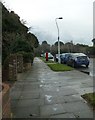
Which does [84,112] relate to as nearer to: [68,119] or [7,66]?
[68,119]

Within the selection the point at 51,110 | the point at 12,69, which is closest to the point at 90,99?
the point at 51,110

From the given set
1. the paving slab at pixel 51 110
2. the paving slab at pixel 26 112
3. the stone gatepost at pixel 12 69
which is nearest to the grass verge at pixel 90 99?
the paving slab at pixel 51 110

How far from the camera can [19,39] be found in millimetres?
28844

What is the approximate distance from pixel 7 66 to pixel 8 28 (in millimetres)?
12619

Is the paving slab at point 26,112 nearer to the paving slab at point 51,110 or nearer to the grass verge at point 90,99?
the paving slab at point 51,110

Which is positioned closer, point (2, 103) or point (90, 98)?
point (2, 103)

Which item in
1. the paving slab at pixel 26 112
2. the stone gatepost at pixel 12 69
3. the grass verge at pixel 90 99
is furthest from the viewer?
the stone gatepost at pixel 12 69

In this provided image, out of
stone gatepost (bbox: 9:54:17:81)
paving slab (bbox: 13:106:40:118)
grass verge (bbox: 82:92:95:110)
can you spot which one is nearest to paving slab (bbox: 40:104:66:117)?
paving slab (bbox: 13:106:40:118)

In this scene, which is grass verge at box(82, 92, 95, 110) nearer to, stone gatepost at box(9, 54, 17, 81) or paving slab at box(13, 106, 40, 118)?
paving slab at box(13, 106, 40, 118)

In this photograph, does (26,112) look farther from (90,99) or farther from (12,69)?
(12,69)

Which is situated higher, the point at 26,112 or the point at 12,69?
the point at 12,69

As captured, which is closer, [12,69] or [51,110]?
[51,110]

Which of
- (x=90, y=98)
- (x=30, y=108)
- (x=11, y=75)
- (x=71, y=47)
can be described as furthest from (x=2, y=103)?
(x=71, y=47)

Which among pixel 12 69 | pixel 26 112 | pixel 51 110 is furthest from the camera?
pixel 12 69
